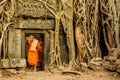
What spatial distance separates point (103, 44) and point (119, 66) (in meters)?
2.90

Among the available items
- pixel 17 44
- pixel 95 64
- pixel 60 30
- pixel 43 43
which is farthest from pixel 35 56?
pixel 95 64

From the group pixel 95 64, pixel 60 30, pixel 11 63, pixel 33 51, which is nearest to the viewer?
pixel 11 63

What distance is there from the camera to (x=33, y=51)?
10758 mm

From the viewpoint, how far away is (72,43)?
10.5 meters

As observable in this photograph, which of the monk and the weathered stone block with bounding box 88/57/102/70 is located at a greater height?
the monk

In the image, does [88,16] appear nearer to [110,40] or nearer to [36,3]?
[110,40]

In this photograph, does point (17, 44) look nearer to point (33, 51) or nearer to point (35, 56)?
point (33, 51)

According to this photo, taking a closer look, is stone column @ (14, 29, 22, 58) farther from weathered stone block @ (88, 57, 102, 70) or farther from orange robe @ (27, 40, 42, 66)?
weathered stone block @ (88, 57, 102, 70)

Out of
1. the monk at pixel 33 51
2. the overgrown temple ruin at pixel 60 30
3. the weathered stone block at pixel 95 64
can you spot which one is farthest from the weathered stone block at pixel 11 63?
the weathered stone block at pixel 95 64

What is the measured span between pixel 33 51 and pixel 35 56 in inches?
7.4

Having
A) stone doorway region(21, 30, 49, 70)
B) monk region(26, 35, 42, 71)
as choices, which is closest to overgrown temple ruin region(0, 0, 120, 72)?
stone doorway region(21, 30, 49, 70)

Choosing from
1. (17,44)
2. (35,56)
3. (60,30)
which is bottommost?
(35,56)

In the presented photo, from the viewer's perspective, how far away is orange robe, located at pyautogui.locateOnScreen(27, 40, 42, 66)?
→ 1076 centimetres

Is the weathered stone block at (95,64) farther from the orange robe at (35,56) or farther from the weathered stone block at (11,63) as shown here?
the weathered stone block at (11,63)
